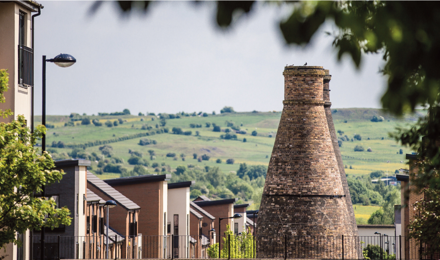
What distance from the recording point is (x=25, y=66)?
2273cm

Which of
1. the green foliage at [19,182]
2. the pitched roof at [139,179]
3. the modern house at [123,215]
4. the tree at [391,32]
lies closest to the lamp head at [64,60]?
the green foliage at [19,182]

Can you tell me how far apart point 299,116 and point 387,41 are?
87.2 feet

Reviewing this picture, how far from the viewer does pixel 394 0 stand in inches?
144

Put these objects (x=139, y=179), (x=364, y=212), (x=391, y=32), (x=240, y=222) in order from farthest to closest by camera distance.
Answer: (x=364, y=212) < (x=240, y=222) < (x=139, y=179) < (x=391, y=32)

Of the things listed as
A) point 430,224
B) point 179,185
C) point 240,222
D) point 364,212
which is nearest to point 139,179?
point 179,185

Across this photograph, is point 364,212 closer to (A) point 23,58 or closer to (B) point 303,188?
(B) point 303,188

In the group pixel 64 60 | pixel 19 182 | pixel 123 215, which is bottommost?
pixel 123 215

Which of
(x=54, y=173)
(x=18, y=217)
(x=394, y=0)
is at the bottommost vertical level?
(x=18, y=217)

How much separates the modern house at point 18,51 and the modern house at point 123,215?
2200cm

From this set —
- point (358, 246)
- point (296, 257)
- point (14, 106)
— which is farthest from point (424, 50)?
point (358, 246)

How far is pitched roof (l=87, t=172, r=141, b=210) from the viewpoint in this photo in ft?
148

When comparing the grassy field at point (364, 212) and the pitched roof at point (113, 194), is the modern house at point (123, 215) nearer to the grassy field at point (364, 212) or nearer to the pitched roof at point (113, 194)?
the pitched roof at point (113, 194)

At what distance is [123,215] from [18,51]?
995 inches

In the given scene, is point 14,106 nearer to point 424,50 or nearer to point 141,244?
point 424,50
